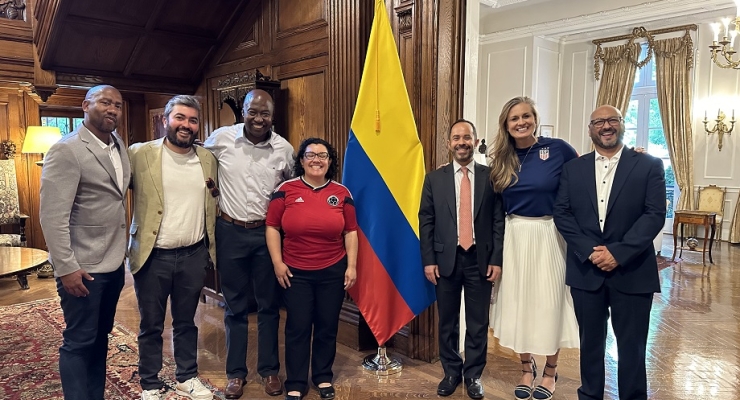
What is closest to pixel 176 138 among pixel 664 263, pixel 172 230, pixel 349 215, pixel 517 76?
pixel 172 230

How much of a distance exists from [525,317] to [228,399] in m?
1.66

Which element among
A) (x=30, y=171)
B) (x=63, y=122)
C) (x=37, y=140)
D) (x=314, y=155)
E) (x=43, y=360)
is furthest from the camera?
(x=63, y=122)

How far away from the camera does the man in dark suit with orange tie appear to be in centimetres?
277

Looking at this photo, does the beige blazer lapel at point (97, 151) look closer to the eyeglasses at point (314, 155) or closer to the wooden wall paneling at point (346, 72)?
the eyeglasses at point (314, 155)

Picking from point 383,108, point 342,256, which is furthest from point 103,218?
point 383,108

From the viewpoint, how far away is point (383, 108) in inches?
123

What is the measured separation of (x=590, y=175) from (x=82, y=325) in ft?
8.02

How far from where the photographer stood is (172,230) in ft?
8.52

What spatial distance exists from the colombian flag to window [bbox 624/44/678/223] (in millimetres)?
7920

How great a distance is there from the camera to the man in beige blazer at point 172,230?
2568 millimetres

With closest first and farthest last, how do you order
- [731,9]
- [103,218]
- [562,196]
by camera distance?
[103,218], [562,196], [731,9]

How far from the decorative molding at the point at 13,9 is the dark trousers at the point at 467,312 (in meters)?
4.40

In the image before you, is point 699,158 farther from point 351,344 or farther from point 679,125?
point 351,344

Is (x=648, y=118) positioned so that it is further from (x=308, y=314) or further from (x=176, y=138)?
(x=176, y=138)
